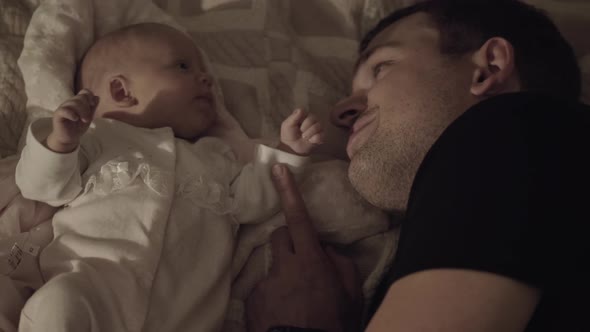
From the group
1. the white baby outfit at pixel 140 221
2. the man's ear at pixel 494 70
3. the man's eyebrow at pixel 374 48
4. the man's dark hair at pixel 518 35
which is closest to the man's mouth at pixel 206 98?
the white baby outfit at pixel 140 221

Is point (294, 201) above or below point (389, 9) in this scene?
below

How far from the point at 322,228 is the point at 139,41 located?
0.62 m

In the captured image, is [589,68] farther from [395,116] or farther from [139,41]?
[139,41]

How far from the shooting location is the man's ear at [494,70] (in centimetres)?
92

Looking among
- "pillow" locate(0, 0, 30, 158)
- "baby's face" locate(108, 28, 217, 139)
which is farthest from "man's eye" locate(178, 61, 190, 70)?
"pillow" locate(0, 0, 30, 158)

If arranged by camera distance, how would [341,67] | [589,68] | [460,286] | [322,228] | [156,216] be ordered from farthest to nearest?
[341,67] < [589,68] < [322,228] < [156,216] < [460,286]

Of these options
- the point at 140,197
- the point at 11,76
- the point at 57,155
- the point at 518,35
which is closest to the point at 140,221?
the point at 140,197

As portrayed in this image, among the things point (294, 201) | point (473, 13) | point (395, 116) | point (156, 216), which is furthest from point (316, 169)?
point (473, 13)

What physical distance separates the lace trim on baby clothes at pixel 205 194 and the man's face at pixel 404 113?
266 mm

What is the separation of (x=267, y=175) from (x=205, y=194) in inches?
5.3

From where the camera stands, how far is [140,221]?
0.93 meters

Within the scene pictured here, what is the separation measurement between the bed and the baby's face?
0.62ft

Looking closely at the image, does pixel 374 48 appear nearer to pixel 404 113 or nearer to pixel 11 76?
pixel 404 113

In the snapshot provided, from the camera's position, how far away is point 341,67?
4.71ft
